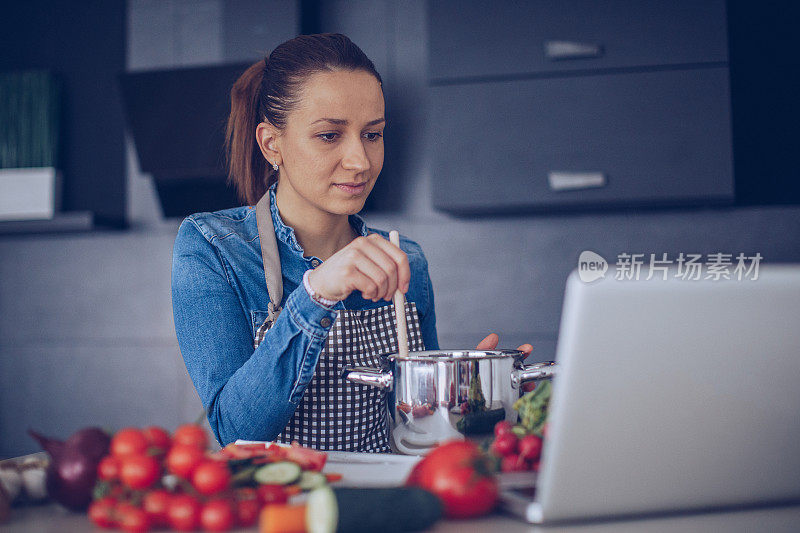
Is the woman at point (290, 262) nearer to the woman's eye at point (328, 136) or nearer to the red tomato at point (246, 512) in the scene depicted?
the woman's eye at point (328, 136)

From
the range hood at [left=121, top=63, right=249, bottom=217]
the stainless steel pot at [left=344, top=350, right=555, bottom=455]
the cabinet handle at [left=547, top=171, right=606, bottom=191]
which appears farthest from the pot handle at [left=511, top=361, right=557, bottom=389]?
the range hood at [left=121, top=63, right=249, bottom=217]

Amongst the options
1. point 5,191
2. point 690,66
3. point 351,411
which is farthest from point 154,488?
point 5,191

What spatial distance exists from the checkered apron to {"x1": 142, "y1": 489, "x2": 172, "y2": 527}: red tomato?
68 cm

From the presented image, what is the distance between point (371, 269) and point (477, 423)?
22cm

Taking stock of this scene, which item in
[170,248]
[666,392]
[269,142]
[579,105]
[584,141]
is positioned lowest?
[666,392]

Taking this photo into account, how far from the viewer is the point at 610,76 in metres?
2.17

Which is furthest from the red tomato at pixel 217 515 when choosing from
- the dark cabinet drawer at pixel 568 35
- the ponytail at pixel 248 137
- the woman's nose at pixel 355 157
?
the dark cabinet drawer at pixel 568 35

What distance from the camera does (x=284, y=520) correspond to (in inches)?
19.8

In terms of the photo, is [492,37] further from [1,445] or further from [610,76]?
[1,445]

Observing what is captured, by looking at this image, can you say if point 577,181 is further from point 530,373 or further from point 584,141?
point 530,373

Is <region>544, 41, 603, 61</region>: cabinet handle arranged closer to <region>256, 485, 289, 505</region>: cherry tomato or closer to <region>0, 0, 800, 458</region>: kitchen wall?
<region>0, 0, 800, 458</region>: kitchen wall

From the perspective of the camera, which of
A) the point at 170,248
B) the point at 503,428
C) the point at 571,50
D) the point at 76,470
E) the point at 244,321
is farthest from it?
the point at 170,248

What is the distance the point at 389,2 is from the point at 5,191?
1.50m

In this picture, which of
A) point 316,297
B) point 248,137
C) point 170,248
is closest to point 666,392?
point 316,297
